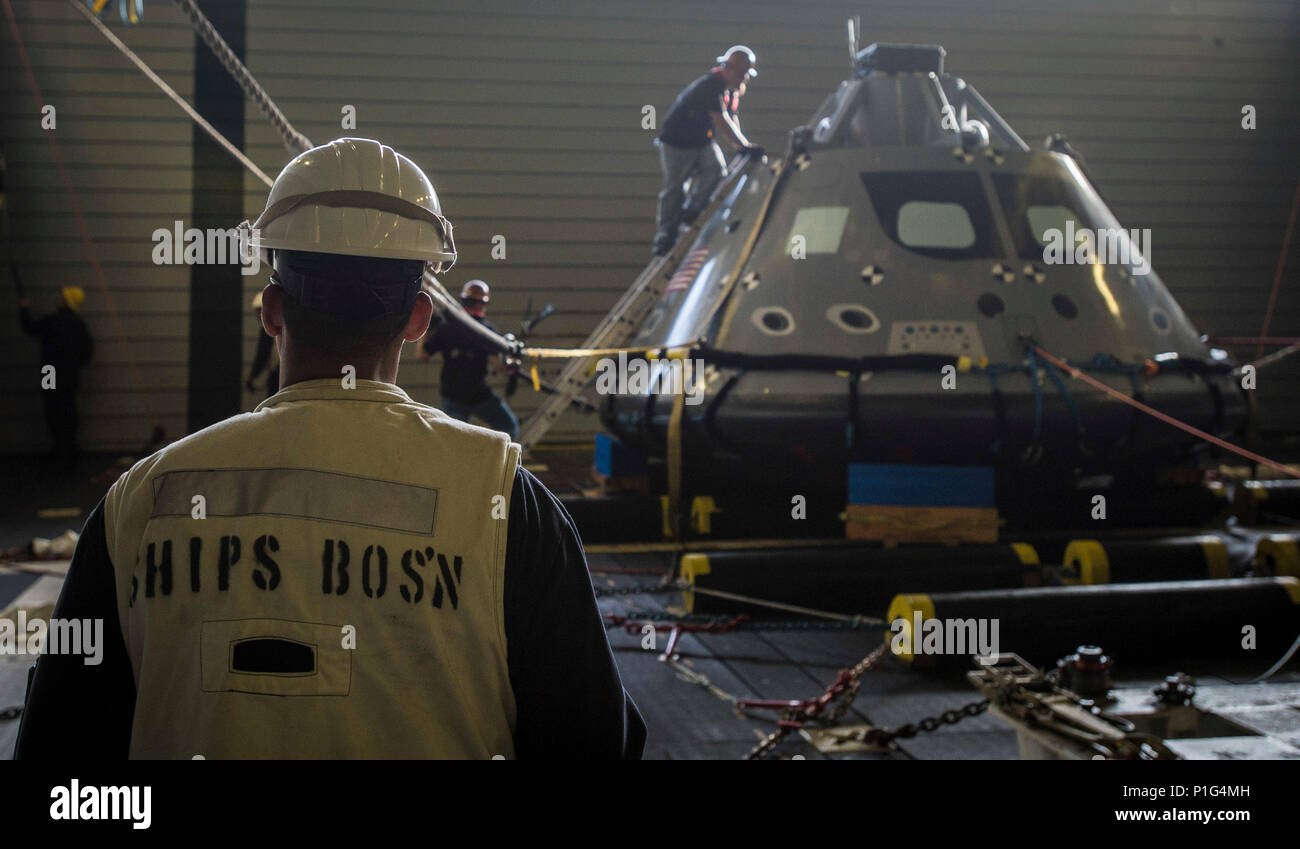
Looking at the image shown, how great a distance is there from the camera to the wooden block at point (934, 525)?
5.69m

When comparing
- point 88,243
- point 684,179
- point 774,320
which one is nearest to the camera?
point 774,320

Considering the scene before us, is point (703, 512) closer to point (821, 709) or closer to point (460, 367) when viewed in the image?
point (460, 367)

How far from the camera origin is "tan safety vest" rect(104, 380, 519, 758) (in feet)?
3.90

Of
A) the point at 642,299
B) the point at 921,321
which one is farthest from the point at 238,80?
the point at 642,299

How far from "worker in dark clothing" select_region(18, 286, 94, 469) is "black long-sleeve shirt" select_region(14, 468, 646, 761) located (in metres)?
10.3

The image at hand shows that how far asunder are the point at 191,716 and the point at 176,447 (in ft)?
1.04

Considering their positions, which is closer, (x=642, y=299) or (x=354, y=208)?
(x=354, y=208)

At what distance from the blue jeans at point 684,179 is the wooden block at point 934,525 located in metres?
3.05

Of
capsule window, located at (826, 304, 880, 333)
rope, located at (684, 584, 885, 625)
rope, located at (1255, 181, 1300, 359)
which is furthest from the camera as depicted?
rope, located at (1255, 181, 1300, 359)

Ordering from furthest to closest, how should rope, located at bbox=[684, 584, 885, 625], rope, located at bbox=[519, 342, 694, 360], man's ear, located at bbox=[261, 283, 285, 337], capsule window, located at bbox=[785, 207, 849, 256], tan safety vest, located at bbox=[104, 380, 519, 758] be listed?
capsule window, located at bbox=[785, 207, 849, 256], rope, located at bbox=[519, 342, 694, 360], rope, located at bbox=[684, 584, 885, 625], man's ear, located at bbox=[261, 283, 285, 337], tan safety vest, located at bbox=[104, 380, 519, 758]

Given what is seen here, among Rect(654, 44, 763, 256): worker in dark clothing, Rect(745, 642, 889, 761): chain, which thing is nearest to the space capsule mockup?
Rect(654, 44, 763, 256): worker in dark clothing

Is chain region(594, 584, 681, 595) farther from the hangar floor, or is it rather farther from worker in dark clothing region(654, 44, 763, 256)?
worker in dark clothing region(654, 44, 763, 256)

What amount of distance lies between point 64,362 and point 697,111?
6988 mm

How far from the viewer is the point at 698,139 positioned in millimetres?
7543
